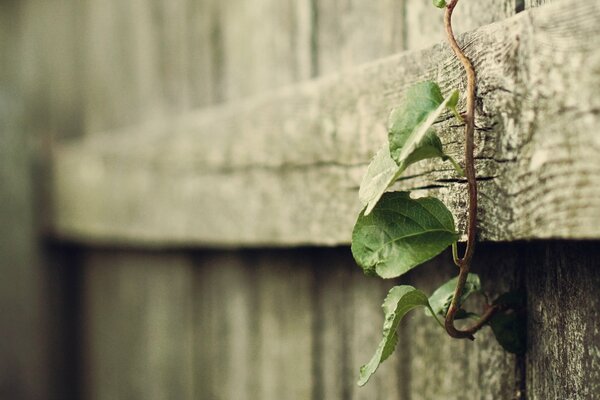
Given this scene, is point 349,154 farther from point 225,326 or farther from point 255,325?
point 225,326

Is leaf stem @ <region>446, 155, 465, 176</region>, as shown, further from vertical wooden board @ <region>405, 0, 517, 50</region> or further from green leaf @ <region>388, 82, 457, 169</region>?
vertical wooden board @ <region>405, 0, 517, 50</region>

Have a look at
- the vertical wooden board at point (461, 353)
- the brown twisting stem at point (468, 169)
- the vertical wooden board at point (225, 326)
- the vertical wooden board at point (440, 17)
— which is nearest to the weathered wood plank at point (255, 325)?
the vertical wooden board at point (225, 326)

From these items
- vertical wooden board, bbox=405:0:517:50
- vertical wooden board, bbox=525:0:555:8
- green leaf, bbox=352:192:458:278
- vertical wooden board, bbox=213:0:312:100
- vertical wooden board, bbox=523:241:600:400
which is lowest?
vertical wooden board, bbox=523:241:600:400

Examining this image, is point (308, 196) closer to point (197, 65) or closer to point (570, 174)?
point (570, 174)

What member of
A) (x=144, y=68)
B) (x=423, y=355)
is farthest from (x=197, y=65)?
(x=423, y=355)

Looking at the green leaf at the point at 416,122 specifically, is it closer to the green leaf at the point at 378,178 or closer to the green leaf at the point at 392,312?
the green leaf at the point at 378,178

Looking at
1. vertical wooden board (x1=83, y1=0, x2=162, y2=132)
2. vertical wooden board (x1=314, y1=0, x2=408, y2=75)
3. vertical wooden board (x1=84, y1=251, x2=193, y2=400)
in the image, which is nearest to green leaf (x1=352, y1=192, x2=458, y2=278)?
vertical wooden board (x1=314, y1=0, x2=408, y2=75)
